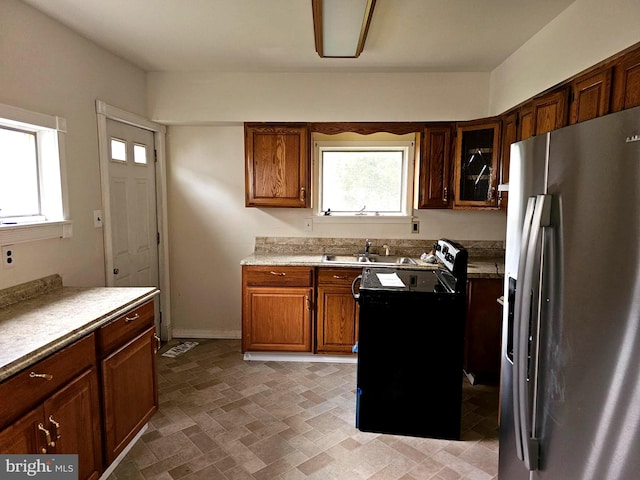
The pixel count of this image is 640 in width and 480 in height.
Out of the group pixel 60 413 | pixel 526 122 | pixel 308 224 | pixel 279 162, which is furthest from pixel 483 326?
pixel 60 413

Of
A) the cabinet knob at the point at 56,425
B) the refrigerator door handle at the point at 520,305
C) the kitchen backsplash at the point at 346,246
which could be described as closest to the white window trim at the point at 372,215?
the kitchen backsplash at the point at 346,246

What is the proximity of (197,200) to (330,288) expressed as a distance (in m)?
1.59

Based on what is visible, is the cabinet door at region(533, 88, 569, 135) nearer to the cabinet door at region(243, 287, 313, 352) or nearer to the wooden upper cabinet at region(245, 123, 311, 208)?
the wooden upper cabinet at region(245, 123, 311, 208)

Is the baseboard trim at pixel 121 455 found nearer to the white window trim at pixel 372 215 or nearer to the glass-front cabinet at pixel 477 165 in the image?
the white window trim at pixel 372 215

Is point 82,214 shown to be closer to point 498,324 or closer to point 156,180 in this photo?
point 156,180

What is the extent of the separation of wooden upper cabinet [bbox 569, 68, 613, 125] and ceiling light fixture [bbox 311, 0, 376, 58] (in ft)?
3.80

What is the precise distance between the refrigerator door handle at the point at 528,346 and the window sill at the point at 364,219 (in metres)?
2.41

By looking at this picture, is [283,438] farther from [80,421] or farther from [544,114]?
[544,114]

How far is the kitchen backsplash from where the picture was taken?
142 inches

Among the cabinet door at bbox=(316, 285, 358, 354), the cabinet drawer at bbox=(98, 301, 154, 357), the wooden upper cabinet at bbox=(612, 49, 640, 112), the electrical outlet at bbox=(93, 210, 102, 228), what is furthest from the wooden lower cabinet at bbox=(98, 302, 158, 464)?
the wooden upper cabinet at bbox=(612, 49, 640, 112)

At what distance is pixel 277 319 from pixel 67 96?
2.20 metres

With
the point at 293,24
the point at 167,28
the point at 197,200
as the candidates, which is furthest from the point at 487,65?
the point at 197,200

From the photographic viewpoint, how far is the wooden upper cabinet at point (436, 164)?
330 cm

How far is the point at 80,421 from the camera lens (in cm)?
165
